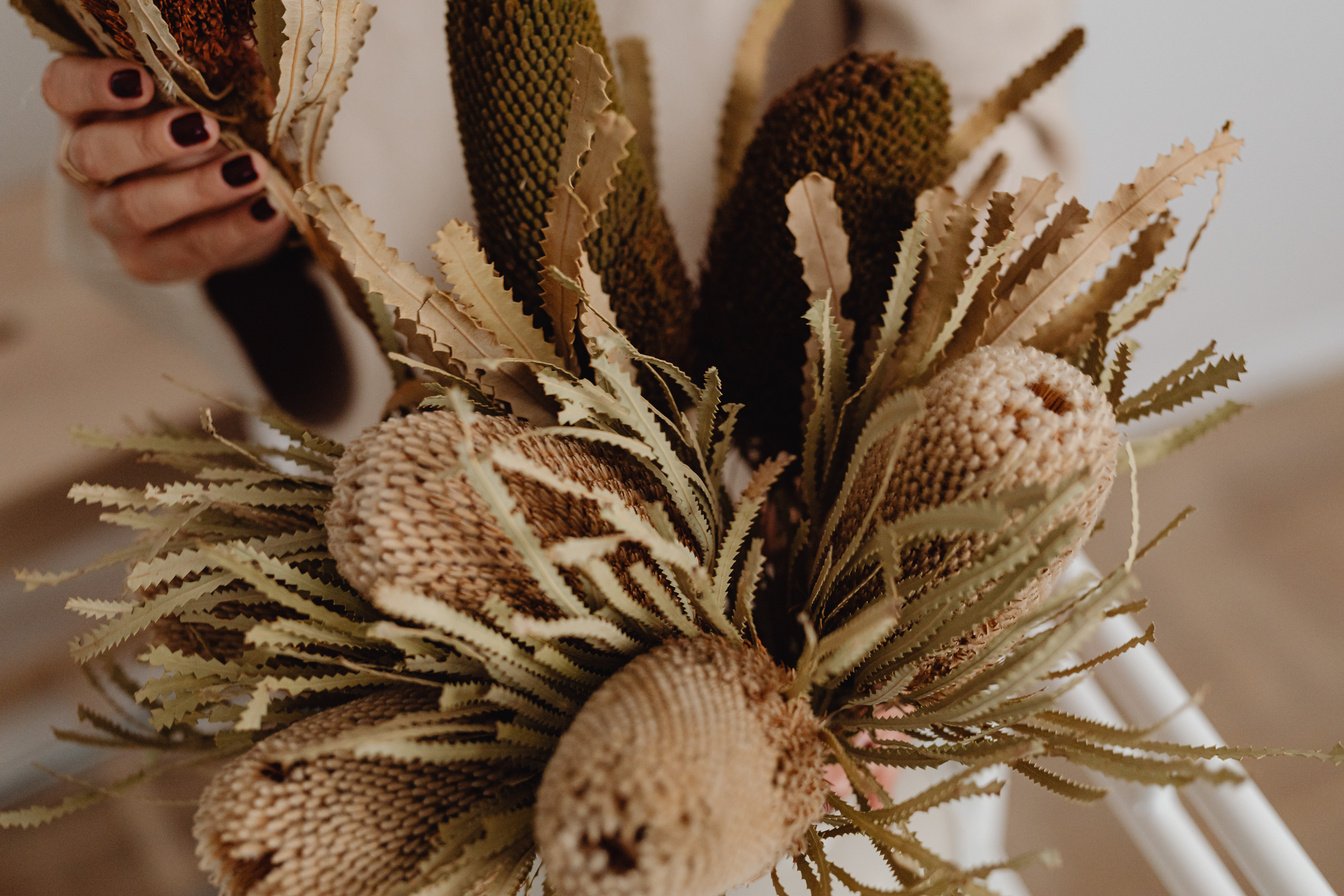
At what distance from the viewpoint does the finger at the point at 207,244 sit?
0.38 meters

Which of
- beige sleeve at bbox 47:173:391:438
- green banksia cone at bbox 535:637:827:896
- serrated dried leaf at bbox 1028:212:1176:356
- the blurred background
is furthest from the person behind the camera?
the blurred background

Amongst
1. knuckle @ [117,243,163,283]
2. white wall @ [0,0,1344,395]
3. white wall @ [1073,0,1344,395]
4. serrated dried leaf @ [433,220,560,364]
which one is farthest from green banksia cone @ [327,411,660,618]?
white wall @ [1073,0,1344,395]

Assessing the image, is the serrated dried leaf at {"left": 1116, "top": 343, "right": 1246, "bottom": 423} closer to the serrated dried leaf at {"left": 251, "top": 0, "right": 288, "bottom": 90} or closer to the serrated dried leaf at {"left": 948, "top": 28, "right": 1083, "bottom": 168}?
the serrated dried leaf at {"left": 948, "top": 28, "right": 1083, "bottom": 168}

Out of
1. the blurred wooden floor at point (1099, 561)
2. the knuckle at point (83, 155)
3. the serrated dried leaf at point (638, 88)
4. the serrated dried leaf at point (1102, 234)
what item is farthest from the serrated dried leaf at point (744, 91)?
the blurred wooden floor at point (1099, 561)

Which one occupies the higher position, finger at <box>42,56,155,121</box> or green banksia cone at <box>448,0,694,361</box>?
finger at <box>42,56,155,121</box>

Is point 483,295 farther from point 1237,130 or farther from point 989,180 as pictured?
point 1237,130

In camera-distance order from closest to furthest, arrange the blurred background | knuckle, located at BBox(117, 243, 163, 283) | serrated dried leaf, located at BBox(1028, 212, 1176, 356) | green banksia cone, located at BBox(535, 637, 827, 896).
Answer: green banksia cone, located at BBox(535, 637, 827, 896)
serrated dried leaf, located at BBox(1028, 212, 1176, 356)
knuckle, located at BBox(117, 243, 163, 283)
the blurred background

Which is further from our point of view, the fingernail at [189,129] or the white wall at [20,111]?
the white wall at [20,111]

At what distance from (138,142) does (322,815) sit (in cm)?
25

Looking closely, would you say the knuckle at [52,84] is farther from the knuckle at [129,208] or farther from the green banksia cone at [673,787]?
the green banksia cone at [673,787]

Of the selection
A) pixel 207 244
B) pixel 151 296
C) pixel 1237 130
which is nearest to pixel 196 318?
pixel 151 296

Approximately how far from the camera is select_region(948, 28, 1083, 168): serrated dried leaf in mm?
337

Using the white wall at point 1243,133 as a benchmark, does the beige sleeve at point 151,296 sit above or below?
above

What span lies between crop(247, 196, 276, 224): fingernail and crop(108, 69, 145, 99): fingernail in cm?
6
